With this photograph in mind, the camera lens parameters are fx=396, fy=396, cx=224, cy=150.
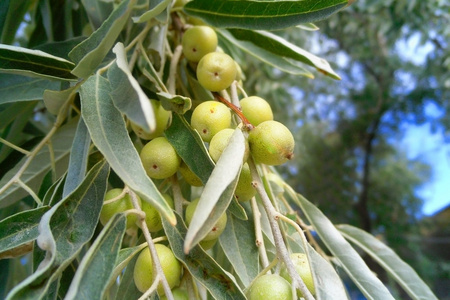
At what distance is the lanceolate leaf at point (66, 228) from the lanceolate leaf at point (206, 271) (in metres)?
0.09

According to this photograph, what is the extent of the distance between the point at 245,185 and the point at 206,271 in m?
0.11

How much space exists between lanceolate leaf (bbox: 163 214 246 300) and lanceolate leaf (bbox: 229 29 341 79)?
0.36m

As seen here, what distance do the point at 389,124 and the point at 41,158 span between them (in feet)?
17.7

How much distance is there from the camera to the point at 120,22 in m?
0.46

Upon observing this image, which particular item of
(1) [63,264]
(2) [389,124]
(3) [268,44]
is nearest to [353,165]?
(2) [389,124]

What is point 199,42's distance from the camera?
2.09 ft

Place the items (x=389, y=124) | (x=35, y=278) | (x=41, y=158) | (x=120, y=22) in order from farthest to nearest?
(x=389, y=124) < (x=41, y=158) < (x=120, y=22) < (x=35, y=278)

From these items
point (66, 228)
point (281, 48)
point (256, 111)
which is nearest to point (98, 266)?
point (66, 228)

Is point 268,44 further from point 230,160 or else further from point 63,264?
point 63,264

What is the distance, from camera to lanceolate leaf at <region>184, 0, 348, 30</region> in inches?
20.6

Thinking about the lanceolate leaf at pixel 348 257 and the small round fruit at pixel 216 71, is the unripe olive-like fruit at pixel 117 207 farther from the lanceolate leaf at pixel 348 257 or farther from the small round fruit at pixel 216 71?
the lanceolate leaf at pixel 348 257

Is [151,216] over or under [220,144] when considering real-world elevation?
under

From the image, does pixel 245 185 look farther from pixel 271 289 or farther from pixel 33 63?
pixel 33 63

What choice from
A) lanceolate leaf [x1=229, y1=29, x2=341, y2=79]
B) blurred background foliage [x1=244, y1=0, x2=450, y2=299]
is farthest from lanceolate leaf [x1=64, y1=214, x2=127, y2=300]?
blurred background foliage [x1=244, y1=0, x2=450, y2=299]
